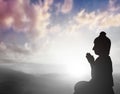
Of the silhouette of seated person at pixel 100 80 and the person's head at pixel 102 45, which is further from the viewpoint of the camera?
the person's head at pixel 102 45

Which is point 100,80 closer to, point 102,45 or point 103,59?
point 103,59

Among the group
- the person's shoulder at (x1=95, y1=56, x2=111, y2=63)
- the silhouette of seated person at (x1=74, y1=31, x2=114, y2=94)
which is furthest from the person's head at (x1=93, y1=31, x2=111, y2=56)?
the person's shoulder at (x1=95, y1=56, x2=111, y2=63)

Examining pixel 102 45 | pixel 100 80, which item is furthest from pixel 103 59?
pixel 100 80

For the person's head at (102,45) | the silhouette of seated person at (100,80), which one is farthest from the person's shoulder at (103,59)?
the person's head at (102,45)

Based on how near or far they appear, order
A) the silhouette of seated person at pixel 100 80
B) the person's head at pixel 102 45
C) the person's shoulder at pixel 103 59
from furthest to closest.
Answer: the person's head at pixel 102 45, the person's shoulder at pixel 103 59, the silhouette of seated person at pixel 100 80

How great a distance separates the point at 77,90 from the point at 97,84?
2.60 metres

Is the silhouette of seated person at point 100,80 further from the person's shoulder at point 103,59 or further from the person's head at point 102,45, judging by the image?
the person's head at point 102,45

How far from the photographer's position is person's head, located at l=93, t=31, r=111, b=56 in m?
28.8

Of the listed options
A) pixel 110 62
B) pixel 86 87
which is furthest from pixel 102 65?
pixel 86 87

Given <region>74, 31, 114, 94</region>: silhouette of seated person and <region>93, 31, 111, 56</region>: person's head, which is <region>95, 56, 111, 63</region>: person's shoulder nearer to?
<region>74, 31, 114, 94</region>: silhouette of seated person

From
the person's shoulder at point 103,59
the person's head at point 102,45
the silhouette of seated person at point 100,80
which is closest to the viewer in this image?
the silhouette of seated person at point 100,80

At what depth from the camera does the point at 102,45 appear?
28766 mm

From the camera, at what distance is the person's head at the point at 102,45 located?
28.8m

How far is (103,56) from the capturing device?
28.5 m
